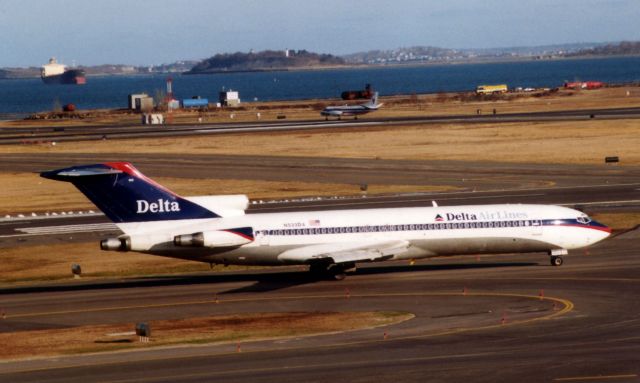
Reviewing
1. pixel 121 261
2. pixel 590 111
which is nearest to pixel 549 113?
pixel 590 111

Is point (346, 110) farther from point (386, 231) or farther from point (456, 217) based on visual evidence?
point (386, 231)

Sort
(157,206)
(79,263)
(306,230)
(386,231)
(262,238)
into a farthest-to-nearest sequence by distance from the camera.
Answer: (79,263)
(386,231)
(306,230)
(262,238)
(157,206)

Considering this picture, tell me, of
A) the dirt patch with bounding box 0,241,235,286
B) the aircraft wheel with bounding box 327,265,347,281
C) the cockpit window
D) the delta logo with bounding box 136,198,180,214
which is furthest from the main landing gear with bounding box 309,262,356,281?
the cockpit window

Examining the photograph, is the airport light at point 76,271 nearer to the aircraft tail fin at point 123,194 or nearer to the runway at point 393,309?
the runway at point 393,309

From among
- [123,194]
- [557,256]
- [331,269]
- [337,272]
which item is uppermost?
[123,194]

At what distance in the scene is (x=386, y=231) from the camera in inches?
2221

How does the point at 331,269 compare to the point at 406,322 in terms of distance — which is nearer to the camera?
the point at 406,322

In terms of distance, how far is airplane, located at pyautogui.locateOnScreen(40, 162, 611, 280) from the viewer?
5366cm

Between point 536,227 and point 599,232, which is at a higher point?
point 536,227

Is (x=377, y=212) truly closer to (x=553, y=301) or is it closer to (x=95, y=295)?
(x=553, y=301)

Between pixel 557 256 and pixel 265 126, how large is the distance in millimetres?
108636

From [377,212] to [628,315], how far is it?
647 inches

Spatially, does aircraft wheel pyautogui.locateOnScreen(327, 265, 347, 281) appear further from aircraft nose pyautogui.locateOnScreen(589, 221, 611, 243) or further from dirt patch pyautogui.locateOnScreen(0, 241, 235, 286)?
aircraft nose pyautogui.locateOnScreen(589, 221, 611, 243)

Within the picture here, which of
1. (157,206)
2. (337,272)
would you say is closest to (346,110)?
(337,272)
